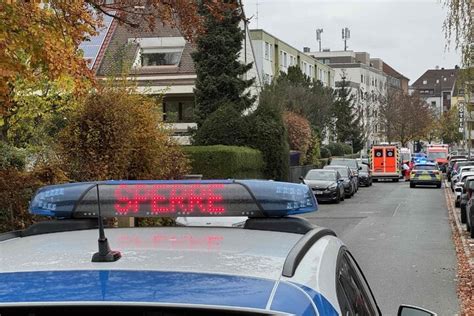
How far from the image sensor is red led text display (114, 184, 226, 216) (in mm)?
2996

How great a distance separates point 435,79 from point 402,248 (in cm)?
17246

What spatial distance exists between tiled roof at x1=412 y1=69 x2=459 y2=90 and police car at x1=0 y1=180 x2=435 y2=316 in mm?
180141

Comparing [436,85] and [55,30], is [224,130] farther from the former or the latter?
[436,85]

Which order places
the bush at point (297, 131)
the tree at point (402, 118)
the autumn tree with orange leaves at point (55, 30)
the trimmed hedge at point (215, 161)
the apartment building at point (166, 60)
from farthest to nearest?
the tree at point (402, 118) < the apartment building at point (166, 60) < the bush at point (297, 131) < the trimmed hedge at point (215, 161) < the autumn tree with orange leaves at point (55, 30)

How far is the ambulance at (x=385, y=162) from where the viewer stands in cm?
5204

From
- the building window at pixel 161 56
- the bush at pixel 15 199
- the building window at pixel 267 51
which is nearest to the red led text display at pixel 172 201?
the bush at pixel 15 199

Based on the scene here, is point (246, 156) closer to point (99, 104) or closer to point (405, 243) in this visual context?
point (405, 243)

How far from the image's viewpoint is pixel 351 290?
111 inches

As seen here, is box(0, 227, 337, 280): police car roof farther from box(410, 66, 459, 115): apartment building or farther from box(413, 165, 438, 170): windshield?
box(410, 66, 459, 115): apartment building

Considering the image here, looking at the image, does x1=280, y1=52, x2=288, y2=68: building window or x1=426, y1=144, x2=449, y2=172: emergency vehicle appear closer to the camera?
x1=280, y1=52, x2=288, y2=68: building window

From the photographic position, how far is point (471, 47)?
1683cm

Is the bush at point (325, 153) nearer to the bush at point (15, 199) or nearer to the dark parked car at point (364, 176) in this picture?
the dark parked car at point (364, 176)

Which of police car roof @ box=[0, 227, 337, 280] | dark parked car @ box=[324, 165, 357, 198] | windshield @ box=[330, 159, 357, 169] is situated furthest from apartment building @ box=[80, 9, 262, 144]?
police car roof @ box=[0, 227, 337, 280]

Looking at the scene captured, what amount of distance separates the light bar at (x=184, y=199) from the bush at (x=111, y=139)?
1049 centimetres
